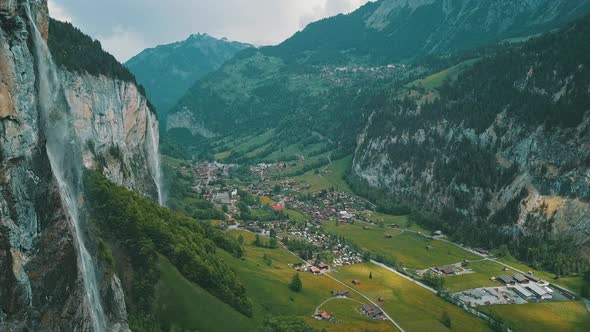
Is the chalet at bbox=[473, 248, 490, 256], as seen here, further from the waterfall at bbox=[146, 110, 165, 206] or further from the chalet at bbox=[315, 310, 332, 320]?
the waterfall at bbox=[146, 110, 165, 206]

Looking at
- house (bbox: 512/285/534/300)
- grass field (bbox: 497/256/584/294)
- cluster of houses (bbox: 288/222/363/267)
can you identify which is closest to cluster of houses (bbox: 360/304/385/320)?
cluster of houses (bbox: 288/222/363/267)

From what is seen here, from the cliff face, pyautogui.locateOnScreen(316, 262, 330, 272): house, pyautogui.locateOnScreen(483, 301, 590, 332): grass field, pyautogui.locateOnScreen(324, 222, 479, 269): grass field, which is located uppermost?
the cliff face

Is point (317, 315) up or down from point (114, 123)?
down

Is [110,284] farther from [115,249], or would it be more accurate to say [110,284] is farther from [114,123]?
[114,123]

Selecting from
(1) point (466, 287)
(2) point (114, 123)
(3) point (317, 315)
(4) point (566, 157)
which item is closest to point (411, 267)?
(1) point (466, 287)

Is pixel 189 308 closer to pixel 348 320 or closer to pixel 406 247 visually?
pixel 348 320

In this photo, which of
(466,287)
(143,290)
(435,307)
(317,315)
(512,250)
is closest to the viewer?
(143,290)

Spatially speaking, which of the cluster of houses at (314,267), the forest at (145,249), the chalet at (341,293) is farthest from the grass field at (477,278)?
the forest at (145,249)
